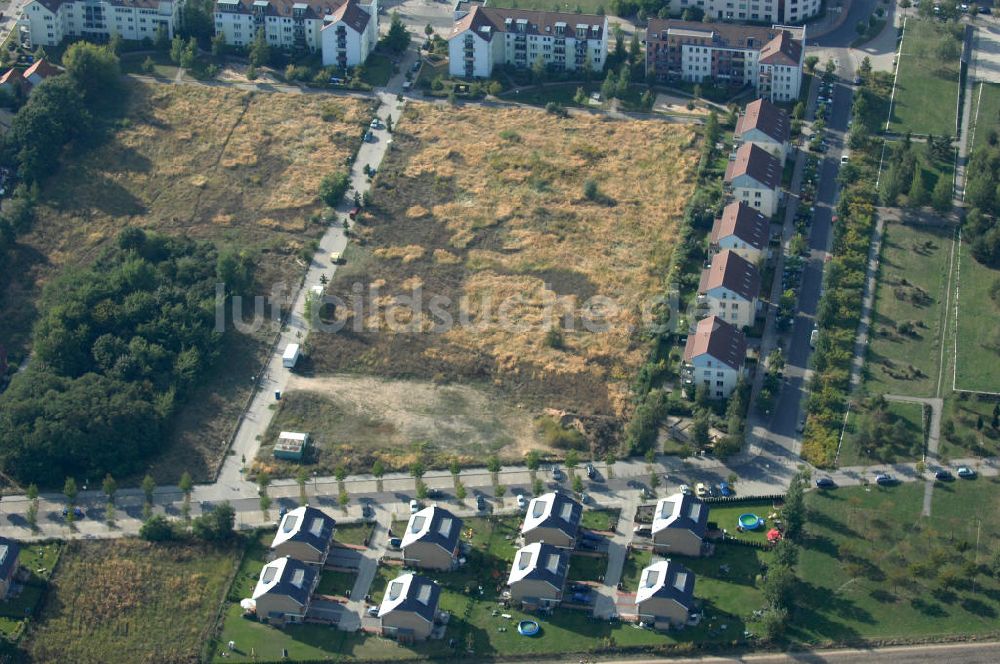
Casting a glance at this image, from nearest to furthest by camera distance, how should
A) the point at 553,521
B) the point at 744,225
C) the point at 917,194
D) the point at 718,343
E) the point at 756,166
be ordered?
the point at 553,521
the point at 718,343
the point at 744,225
the point at 756,166
the point at 917,194

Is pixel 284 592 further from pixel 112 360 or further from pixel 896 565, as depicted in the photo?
pixel 896 565

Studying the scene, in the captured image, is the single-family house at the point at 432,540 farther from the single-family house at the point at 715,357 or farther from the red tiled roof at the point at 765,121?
the red tiled roof at the point at 765,121

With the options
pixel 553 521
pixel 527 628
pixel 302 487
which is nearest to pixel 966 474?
pixel 553 521

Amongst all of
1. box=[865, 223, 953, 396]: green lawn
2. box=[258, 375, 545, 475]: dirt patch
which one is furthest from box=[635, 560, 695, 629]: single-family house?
box=[865, 223, 953, 396]: green lawn

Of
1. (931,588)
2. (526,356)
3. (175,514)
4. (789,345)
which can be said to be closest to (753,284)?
(789,345)

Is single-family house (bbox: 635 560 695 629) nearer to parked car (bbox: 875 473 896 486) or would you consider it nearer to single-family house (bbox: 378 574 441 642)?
single-family house (bbox: 378 574 441 642)

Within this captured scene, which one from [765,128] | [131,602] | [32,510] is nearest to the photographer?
[131,602]
